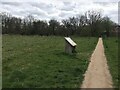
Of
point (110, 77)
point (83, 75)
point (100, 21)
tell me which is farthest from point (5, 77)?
point (100, 21)

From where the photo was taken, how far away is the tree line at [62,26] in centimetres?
10538

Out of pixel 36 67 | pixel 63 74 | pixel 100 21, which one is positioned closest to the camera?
pixel 63 74

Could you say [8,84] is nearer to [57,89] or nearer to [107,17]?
[57,89]

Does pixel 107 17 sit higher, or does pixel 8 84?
pixel 107 17

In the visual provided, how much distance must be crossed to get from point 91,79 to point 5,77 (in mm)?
3238

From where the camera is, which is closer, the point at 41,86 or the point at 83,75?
the point at 41,86

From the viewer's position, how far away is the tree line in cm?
10538

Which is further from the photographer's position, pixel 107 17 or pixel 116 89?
pixel 107 17

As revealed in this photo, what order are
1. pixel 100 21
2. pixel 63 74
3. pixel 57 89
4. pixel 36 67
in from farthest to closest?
1. pixel 100 21
2. pixel 36 67
3. pixel 63 74
4. pixel 57 89

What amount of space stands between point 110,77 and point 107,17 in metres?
106

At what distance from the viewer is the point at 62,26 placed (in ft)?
373

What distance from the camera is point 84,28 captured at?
11362 centimetres

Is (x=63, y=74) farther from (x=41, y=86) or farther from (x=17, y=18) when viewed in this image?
(x=17, y=18)

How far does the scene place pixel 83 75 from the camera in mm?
12828
